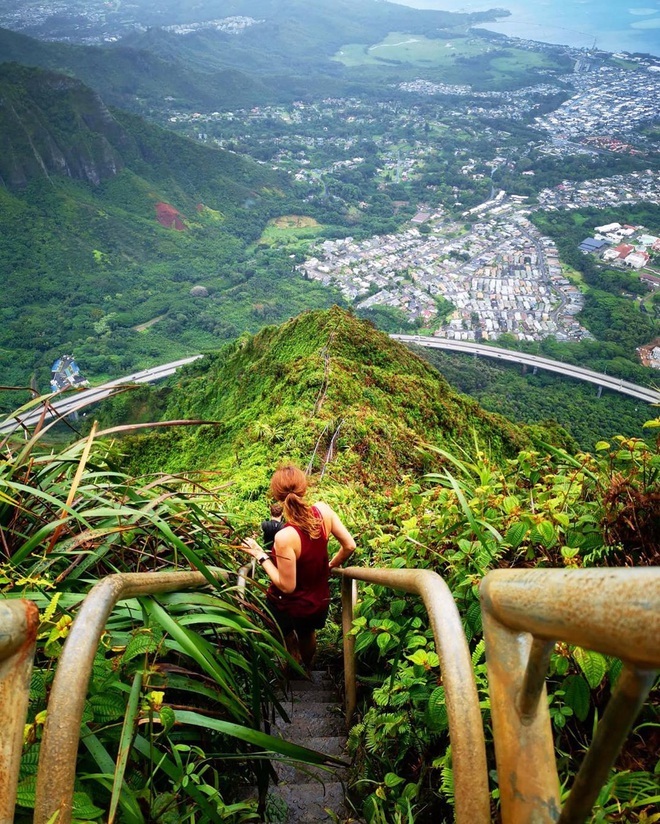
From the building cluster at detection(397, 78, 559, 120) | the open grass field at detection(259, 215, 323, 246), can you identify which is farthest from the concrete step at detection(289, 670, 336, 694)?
the building cluster at detection(397, 78, 559, 120)

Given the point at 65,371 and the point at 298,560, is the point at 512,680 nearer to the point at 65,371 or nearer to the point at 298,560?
the point at 298,560

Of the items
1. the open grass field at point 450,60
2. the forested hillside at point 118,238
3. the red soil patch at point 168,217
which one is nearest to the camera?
the forested hillside at point 118,238

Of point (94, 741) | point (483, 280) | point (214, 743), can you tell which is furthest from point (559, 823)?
point (483, 280)

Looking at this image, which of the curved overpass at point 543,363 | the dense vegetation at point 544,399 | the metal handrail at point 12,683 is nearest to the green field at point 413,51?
the curved overpass at point 543,363

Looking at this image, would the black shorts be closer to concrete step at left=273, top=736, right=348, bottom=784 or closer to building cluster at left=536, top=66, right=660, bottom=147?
concrete step at left=273, top=736, right=348, bottom=784

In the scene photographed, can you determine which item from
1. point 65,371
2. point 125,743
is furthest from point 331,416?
point 65,371

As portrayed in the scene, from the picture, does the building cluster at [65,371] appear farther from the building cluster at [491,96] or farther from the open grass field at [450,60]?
the open grass field at [450,60]
